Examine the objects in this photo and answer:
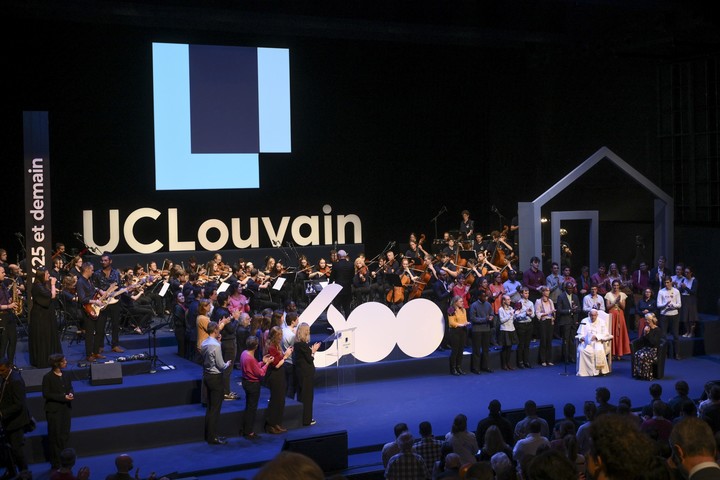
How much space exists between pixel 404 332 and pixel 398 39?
9906 millimetres

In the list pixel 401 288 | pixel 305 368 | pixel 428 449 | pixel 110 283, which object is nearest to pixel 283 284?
pixel 401 288

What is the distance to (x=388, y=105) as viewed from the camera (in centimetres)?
2303

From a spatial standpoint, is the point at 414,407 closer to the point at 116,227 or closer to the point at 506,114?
the point at 116,227

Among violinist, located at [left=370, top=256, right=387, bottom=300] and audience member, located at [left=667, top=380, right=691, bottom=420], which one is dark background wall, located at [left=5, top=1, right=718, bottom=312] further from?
audience member, located at [left=667, top=380, right=691, bottom=420]

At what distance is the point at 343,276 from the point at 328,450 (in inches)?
254

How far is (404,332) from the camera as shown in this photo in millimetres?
14922

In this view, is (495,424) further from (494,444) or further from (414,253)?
(414,253)

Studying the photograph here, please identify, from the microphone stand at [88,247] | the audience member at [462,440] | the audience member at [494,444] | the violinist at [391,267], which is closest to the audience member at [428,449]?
the audience member at [462,440]

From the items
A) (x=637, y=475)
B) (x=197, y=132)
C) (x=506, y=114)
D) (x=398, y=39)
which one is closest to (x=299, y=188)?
A: (x=197, y=132)

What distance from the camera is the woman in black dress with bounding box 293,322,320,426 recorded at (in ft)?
39.4

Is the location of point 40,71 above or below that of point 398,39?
below

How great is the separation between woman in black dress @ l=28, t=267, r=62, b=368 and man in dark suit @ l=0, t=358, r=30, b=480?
6.68 ft

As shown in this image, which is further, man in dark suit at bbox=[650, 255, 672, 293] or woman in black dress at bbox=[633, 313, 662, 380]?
man in dark suit at bbox=[650, 255, 672, 293]

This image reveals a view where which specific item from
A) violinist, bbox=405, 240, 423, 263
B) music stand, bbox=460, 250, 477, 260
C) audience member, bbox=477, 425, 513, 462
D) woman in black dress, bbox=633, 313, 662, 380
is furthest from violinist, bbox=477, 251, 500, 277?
audience member, bbox=477, 425, 513, 462
